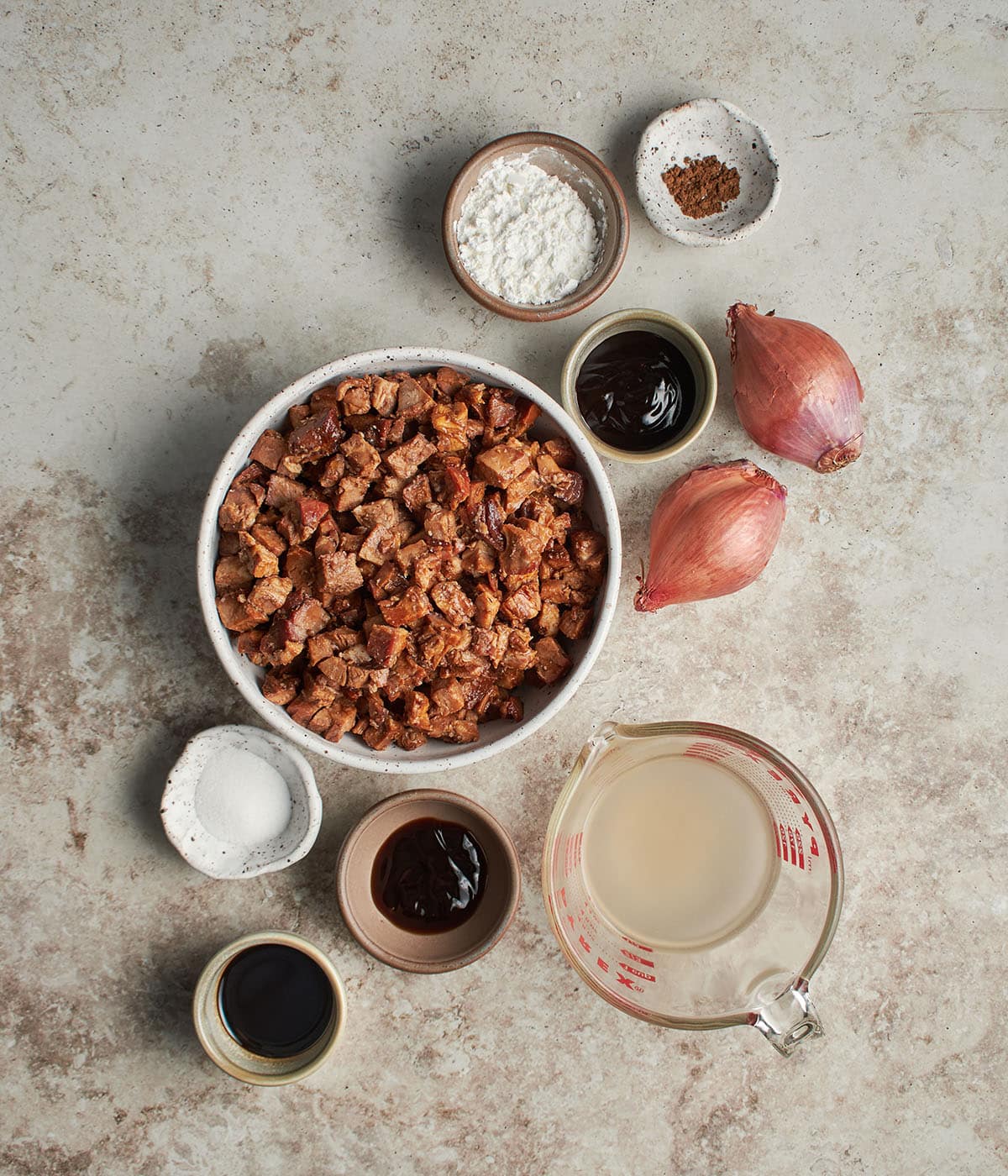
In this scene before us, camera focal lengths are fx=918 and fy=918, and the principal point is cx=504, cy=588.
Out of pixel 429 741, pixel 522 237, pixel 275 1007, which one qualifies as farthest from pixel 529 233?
pixel 275 1007

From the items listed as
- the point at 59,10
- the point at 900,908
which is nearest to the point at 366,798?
the point at 900,908

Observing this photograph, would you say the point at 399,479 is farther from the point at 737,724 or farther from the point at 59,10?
the point at 59,10

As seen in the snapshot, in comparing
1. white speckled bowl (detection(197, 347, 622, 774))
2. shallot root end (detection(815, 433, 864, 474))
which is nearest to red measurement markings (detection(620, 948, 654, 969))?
white speckled bowl (detection(197, 347, 622, 774))

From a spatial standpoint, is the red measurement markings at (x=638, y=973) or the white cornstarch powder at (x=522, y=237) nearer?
the red measurement markings at (x=638, y=973)

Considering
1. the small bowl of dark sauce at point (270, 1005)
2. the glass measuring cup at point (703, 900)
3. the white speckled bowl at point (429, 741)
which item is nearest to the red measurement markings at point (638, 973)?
the glass measuring cup at point (703, 900)

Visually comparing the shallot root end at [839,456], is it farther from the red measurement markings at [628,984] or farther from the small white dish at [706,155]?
the red measurement markings at [628,984]

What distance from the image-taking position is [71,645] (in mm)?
2180

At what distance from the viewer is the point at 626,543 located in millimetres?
2221

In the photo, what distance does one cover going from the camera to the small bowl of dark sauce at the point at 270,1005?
2.05 metres

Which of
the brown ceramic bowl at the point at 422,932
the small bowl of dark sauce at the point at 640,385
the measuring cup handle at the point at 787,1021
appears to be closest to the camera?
the measuring cup handle at the point at 787,1021

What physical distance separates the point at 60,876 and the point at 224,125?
71.8 inches

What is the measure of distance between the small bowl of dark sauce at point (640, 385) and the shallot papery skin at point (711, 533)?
0.11 meters

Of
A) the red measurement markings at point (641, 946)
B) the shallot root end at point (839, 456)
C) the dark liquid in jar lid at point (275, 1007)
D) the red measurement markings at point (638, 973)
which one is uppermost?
the shallot root end at point (839, 456)

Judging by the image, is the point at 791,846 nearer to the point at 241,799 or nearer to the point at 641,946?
the point at 641,946
